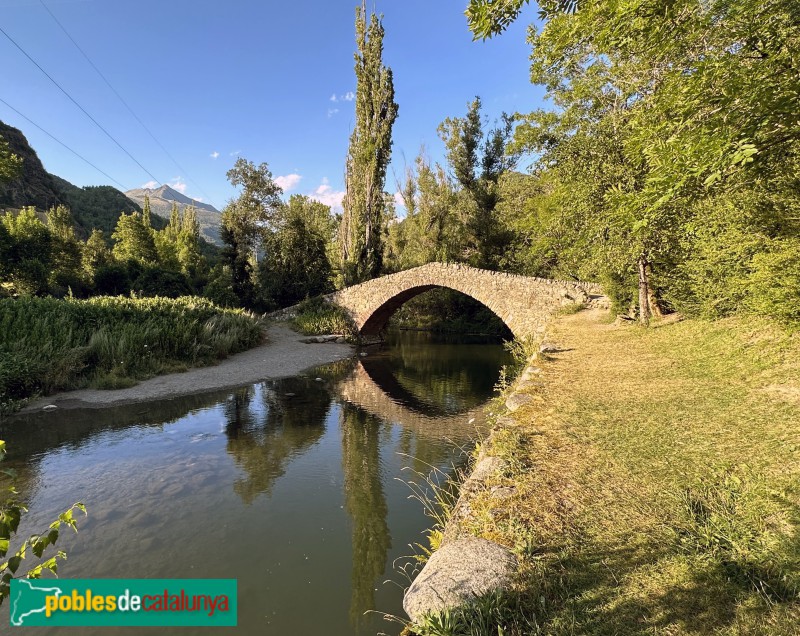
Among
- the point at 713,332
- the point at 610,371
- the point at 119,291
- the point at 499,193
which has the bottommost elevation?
the point at 610,371

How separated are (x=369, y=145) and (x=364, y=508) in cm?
2125

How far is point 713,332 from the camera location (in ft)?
26.9

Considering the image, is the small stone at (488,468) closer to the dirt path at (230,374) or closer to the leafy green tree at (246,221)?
the dirt path at (230,374)

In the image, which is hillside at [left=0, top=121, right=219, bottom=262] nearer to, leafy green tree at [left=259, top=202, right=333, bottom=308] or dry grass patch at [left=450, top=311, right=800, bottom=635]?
leafy green tree at [left=259, top=202, right=333, bottom=308]

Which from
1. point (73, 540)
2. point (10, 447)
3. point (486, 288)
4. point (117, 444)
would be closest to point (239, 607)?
point (73, 540)

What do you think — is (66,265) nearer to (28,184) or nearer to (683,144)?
(683,144)

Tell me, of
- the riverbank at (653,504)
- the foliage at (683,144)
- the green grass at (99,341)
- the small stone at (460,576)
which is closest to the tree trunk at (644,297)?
the foliage at (683,144)

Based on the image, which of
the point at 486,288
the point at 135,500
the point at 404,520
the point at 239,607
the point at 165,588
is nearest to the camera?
the point at 239,607

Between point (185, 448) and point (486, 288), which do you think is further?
point (486, 288)

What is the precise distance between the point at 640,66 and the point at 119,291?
111ft

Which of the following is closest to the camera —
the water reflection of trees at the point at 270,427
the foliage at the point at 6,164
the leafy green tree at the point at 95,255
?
the water reflection of trees at the point at 270,427

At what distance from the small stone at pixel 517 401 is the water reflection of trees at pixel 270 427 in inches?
153

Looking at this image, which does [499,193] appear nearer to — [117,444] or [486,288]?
[486,288]

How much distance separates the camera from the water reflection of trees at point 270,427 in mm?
6617
